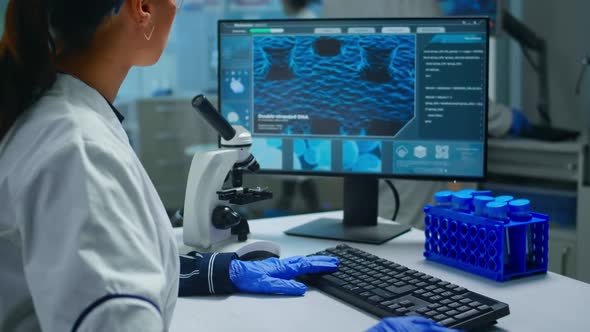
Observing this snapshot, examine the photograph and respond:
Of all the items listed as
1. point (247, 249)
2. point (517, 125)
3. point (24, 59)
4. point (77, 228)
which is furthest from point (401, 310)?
point (517, 125)

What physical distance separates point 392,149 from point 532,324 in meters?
0.62

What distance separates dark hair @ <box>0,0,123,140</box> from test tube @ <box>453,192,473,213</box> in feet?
2.57

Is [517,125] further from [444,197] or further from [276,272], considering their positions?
[276,272]

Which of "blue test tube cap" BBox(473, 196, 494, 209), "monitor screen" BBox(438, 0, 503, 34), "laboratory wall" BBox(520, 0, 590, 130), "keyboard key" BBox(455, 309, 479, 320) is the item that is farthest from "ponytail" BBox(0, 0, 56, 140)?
"laboratory wall" BBox(520, 0, 590, 130)

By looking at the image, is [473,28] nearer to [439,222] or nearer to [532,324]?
[439,222]

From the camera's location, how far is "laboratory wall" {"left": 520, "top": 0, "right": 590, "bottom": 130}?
3.09 meters

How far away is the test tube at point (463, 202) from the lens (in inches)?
51.8

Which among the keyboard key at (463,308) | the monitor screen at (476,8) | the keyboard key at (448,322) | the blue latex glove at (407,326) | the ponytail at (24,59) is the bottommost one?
the keyboard key at (448,322)

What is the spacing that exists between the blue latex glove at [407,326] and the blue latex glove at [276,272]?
28 cm

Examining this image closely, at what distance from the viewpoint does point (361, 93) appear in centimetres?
158

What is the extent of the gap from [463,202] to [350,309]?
358mm

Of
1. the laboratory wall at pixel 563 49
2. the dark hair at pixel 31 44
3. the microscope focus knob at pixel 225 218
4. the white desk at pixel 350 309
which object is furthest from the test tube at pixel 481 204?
the laboratory wall at pixel 563 49

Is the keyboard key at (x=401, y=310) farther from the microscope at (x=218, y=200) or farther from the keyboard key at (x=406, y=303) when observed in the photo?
the microscope at (x=218, y=200)

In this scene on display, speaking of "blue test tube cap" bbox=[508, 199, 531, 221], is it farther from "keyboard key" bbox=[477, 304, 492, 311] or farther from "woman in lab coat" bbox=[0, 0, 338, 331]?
"woman in lab coat" bbox=[0, 0, 338, 331]
